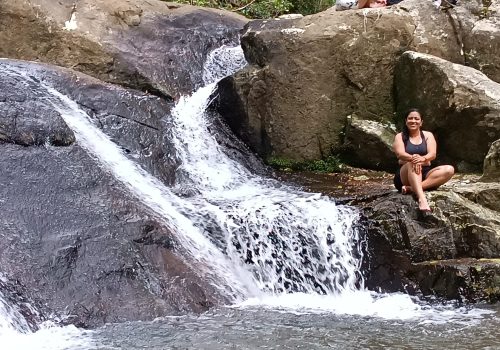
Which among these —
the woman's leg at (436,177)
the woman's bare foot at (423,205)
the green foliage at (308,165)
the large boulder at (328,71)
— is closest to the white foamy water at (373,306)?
the woman's bare foot at (423,205)

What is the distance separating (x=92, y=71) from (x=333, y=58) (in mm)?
4086

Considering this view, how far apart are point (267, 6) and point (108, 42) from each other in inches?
268

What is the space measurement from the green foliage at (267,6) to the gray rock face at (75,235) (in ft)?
31.2

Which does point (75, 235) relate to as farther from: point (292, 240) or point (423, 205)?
point (423, 205)

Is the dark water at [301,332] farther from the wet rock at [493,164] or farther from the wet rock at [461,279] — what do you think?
the wet rock at [493,164]

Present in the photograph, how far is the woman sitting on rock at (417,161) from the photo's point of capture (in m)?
7.17

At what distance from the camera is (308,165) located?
33.0 ft

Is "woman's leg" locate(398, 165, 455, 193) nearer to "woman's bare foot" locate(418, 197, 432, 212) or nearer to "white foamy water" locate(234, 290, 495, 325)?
"woman's bare foot" locate(418, 197, 432, 212)

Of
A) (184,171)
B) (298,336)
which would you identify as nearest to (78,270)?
(298,336)

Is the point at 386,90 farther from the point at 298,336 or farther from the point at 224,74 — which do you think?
the point at 298,336

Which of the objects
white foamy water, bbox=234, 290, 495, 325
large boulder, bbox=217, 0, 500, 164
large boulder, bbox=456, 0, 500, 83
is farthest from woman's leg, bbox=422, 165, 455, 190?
large boulder, bbox=456, 0, 500, 83

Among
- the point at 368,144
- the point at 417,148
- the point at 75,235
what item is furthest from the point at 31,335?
the point at 368,144

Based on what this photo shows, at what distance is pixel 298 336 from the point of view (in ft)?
17.1

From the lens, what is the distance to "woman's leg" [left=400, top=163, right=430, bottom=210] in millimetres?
7023
